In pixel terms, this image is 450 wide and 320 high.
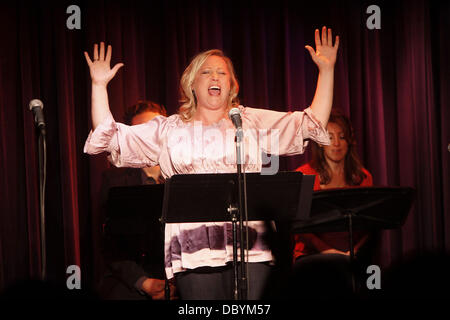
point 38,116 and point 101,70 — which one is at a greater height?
point 101,70

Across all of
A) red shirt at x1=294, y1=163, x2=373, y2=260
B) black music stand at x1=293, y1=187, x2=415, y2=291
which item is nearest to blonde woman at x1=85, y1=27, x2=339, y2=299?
black music stand at x1=293, y1=187, x2=415, y2=291

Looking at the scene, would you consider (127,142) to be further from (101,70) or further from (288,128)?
(288,128)

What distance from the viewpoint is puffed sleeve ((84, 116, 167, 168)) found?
115 inches

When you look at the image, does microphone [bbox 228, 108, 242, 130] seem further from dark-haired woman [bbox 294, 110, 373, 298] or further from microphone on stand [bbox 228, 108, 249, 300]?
dark-haired woman [bbox 294, 110, 373, 298]

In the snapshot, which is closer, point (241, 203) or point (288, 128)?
point (241, 203)

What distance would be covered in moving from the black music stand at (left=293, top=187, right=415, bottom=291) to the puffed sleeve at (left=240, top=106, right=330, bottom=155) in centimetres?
36

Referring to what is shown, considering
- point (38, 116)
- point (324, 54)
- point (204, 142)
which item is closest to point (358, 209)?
point (324, 54)

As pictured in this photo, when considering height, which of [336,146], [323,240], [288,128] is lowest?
[323,240]

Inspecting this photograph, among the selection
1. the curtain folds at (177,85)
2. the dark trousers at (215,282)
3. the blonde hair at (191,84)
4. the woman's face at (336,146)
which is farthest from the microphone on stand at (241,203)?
the curtain folds at (177,85)

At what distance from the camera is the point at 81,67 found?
15.5 feet

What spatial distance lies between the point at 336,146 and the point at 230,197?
1.84 metres

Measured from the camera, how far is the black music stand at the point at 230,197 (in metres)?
2.66

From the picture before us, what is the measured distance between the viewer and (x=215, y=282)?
2.82 metres
